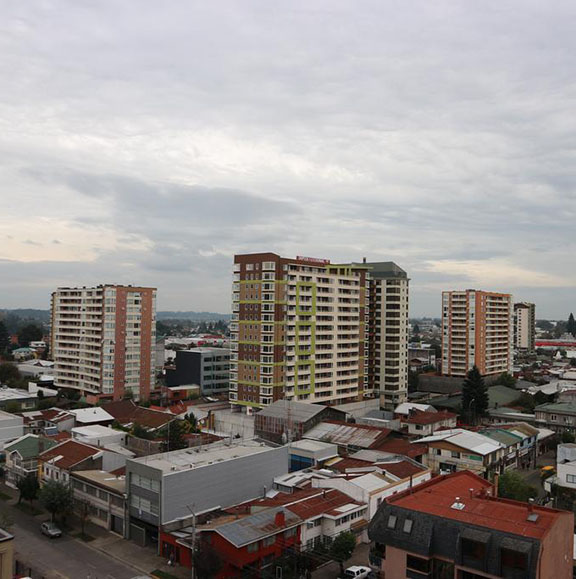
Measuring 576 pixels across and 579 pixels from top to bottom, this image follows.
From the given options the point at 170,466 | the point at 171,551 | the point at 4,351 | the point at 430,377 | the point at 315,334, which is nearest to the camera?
the point at 171,551

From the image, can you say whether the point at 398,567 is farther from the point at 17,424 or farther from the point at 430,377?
the point at 430,377

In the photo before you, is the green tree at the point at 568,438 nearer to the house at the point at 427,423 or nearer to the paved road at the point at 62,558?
the house at the point at 427,423

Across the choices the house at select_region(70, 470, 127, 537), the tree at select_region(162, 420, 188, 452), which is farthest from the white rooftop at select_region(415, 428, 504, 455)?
the house at select_region(70, 470, 127, 537)

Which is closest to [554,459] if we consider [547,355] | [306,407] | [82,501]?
[306,407]

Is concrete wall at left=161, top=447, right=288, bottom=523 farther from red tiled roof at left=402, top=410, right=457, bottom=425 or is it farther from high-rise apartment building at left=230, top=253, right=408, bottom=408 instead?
high-rise apartment building at left=230, top=253, right=408, bottom=408

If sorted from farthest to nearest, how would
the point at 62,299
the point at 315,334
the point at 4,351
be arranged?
the point at 4,351 → the point at 62,299 → the point at 315,334
